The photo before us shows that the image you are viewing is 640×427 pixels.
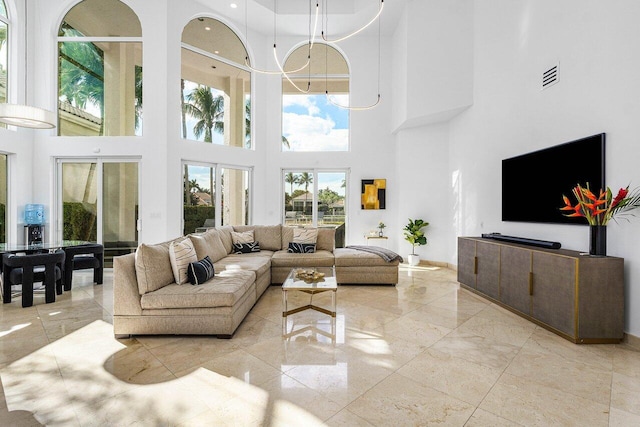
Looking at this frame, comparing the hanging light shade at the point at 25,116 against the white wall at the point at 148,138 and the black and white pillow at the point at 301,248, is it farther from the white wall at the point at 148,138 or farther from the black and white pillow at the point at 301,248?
the black and white pillow at the point at 301,248

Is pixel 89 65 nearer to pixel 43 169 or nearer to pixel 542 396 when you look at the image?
pixel 43 169

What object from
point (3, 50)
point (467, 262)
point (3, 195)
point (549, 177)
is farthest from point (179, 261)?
point (3, 50)

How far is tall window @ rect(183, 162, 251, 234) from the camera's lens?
21.4ft

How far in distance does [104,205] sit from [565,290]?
7278 millimetres

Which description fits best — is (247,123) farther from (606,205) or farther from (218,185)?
(606,205)

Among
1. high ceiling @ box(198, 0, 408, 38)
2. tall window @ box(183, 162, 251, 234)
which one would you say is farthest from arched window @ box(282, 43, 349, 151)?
tall window @ box(183, 162, 251, 234)

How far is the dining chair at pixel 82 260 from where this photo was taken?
15.0 ft

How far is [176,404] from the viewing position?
6.40 feet

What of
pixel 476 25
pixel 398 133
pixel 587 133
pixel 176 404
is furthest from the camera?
pixel 398 133

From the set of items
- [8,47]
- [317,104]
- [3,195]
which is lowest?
[3,195]

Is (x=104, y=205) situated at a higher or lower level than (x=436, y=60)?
lower

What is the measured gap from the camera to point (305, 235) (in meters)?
5.67

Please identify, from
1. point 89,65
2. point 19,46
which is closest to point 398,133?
point 89,65

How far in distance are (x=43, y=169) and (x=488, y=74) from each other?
8.34m
